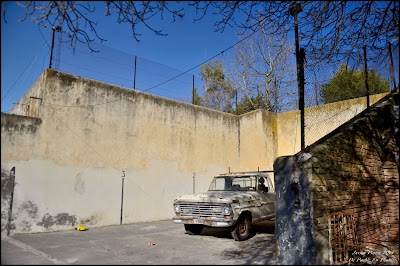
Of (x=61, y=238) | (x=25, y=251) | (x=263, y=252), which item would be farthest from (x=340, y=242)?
(x=61, y=238)

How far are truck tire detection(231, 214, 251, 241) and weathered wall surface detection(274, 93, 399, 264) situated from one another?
2523mm

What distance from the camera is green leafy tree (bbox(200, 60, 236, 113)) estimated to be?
25.9 meters

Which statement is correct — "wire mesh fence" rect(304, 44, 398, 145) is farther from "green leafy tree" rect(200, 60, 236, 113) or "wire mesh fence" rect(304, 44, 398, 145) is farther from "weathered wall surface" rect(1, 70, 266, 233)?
"green leafy tree" rect(200, 60, 236, 113)

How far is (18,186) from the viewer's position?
8602 mm

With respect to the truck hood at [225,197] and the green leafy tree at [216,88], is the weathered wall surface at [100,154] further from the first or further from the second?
the green leafy tree at [216,88]

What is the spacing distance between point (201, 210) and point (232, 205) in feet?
2.72

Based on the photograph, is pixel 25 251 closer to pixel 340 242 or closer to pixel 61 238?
pixel 61 238

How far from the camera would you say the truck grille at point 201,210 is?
7.66 metres

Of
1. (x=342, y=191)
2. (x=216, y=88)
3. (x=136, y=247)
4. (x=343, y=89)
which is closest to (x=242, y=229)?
(x=136, y=247)

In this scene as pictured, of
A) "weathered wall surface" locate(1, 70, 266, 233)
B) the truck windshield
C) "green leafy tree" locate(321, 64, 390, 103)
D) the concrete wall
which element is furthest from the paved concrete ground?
"green leafy tree" locate(321, 64, 390, 103)

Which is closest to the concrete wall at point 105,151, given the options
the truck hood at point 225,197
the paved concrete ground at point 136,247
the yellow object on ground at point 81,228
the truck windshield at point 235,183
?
the yellow object on ground at point 81,228

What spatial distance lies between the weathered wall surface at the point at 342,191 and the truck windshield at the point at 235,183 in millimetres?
3393

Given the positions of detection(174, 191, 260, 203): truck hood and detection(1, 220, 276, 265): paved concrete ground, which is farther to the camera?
detection(174, 191, 260, 203): truck hood

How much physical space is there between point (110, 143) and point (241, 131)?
711cm
